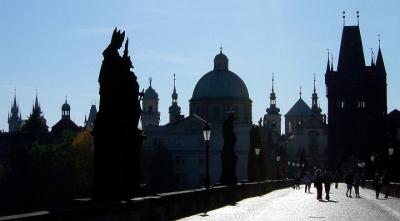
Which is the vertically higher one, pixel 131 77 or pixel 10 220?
pixel 131 77

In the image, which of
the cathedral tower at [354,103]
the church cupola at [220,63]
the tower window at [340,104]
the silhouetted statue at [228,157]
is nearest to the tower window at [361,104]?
the cathedral tower at [354,103]

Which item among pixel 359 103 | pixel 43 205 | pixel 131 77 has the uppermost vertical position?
pixel 359 103

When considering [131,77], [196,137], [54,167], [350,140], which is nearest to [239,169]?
[196,137]

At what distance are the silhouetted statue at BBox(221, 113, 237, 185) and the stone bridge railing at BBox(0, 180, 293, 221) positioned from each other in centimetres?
645

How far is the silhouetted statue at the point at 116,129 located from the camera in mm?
23688

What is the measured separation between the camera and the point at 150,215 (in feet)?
76.1

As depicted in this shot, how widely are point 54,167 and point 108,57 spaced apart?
82733mm

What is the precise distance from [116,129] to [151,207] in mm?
2366

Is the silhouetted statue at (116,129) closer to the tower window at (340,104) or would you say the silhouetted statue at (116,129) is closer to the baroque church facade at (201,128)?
the baroque church facade at (201,128)

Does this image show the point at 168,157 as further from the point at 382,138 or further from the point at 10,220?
the point at 10,220

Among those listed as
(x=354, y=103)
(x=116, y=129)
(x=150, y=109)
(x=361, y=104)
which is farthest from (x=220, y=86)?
(x=116, y=129)

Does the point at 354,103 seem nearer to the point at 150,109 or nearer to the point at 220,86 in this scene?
the point at 220,86

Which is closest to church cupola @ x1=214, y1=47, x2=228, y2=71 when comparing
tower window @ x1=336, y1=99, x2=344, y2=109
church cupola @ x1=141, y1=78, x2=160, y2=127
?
tower window @ x1=336, y1=99, x2=344, y2=109

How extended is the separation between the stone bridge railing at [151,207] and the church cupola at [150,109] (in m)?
153
